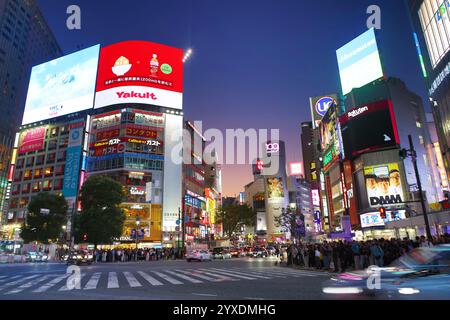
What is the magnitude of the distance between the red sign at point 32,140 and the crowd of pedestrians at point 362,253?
77328 mm

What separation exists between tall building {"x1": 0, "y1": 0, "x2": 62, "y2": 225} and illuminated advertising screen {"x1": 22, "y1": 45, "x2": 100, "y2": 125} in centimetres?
2191

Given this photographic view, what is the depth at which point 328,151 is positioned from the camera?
65188 mm

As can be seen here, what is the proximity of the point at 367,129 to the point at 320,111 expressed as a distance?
99.3ft

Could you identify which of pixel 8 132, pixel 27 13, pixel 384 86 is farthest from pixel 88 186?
pixel 27 13

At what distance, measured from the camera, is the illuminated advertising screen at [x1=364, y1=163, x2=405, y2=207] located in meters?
47.5

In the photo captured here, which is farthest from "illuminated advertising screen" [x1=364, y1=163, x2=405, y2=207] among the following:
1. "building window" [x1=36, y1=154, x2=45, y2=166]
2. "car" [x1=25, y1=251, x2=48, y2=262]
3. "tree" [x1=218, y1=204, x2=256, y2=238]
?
"building window" [x1=36, y1=154, x2=45, y2=166]

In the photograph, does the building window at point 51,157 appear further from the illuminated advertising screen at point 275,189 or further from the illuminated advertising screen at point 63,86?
the illuminated advertising screen at point 275,189

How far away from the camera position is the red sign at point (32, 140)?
258 feet

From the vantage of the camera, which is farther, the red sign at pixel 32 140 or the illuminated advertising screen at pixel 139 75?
the red sign at pixel 32 140

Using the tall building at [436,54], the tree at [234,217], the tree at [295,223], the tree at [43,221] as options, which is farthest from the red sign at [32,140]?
the tall building at [436,54]

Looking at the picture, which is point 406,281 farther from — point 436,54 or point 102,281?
point 436,54

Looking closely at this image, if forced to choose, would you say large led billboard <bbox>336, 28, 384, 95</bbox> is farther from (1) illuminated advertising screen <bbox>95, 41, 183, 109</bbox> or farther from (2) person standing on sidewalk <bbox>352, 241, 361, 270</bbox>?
(2) person standing on sidewalk <bbox>352, 241, 361, 270</bbox>

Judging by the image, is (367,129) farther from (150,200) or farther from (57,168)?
(57,168)

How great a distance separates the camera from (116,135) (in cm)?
6994
